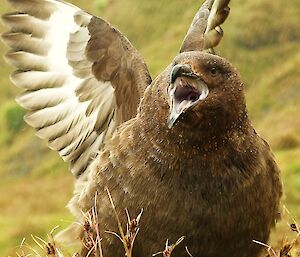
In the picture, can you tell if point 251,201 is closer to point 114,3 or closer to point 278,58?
point 278,58

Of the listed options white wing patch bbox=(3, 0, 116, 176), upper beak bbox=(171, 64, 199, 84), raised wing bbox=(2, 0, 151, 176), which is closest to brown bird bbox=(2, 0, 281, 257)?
upper beak bbox=(171, 64, 199, 84)

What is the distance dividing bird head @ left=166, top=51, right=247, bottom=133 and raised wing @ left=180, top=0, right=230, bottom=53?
1.39 m

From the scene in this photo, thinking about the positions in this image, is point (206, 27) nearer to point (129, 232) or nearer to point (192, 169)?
point (192, 169)

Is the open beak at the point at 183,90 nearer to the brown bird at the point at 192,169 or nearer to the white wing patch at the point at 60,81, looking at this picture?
the brown bird at the point at 192,169

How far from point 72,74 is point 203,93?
2.63 meters

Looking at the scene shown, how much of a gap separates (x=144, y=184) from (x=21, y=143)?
22257mm

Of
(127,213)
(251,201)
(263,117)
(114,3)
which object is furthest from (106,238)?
(114,3)

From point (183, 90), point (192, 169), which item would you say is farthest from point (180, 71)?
point (192, 169)

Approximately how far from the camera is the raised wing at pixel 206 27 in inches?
250

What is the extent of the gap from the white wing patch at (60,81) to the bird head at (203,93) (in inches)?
81.8

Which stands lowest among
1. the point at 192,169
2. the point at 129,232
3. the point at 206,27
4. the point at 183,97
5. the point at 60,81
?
the point at 129,232

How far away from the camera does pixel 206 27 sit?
6809mm

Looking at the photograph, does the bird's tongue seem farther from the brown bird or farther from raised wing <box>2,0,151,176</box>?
raised wing <box>2,0,151,176</box>

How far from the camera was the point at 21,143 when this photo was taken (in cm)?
2692
